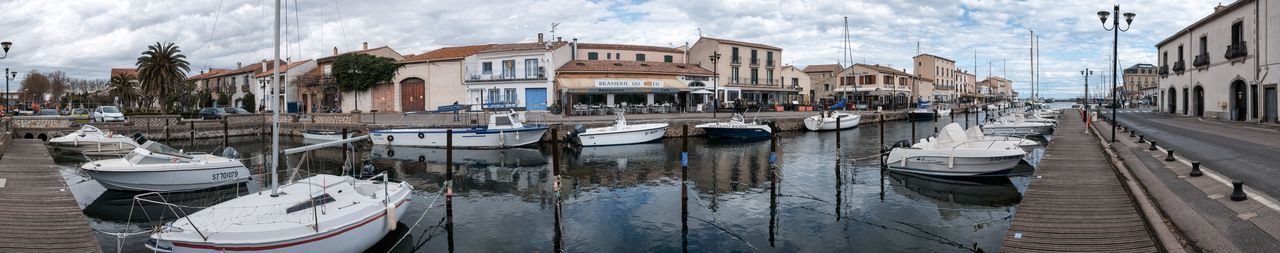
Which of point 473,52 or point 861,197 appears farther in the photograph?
point 473,52

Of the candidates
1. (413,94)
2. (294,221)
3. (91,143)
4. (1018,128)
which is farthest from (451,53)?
(294,221)

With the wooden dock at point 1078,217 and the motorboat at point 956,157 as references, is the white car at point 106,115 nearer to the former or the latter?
the motorboat at point 956,157

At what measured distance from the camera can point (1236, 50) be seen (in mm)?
27891

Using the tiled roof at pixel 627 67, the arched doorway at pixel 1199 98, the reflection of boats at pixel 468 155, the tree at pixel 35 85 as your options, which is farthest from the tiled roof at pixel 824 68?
the tree at pixel 35 85

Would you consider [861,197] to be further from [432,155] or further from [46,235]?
[432,155]

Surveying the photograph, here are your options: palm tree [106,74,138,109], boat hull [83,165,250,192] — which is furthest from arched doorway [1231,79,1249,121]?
palm tree [106,74,138,109]

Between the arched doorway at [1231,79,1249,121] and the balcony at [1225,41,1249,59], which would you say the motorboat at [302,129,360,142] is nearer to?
the balcony at [1225,41,1249,59]

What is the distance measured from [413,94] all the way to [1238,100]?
158 feet

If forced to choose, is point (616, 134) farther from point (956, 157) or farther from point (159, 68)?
point (159, 68)

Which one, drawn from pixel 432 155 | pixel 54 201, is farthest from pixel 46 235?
pixel 432 155

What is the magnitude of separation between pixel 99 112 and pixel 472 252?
136ft

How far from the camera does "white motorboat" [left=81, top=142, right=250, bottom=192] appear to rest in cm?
1648

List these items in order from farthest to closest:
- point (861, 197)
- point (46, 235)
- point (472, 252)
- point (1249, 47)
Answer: point (1249, 47) < point (861, 197) < point (472, 252) < point (46, 235)

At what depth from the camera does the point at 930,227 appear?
43.3ft
